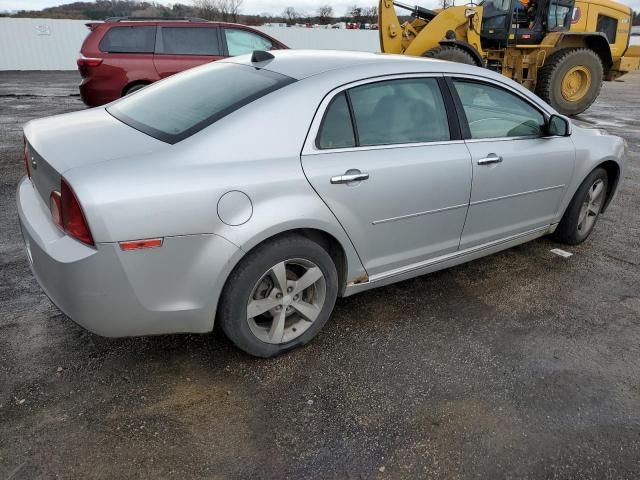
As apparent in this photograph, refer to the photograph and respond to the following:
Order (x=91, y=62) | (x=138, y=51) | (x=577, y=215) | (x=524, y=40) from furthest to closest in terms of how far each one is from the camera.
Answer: (x=524, y=40) < (x=138, y=51) < (x=91, y=62) < (x=577, y=215)

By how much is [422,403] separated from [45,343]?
6.69 feet

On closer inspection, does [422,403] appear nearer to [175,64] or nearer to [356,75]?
[356,75]

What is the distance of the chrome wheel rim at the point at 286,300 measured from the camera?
2.65m

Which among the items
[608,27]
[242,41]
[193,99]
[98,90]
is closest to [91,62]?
[98,90]

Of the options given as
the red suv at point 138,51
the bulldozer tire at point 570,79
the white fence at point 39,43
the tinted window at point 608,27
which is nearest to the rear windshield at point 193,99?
the red suv at point 138,51

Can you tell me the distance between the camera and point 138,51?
8430 millimetres

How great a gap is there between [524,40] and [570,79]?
4.80 feet

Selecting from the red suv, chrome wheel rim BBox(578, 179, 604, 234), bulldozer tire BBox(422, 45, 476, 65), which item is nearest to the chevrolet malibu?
chrome wheel rim BBox(578, 179, 604, 234)

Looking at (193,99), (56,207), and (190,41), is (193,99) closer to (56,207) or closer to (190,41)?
(56,207)

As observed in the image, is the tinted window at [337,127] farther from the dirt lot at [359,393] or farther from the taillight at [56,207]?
the taillight at [56,207]

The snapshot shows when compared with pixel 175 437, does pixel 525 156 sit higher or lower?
higher

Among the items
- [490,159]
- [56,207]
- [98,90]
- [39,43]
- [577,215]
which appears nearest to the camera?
[56,207]

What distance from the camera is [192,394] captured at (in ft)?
8.31

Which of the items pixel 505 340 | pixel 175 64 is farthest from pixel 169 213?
pixel 175 64
